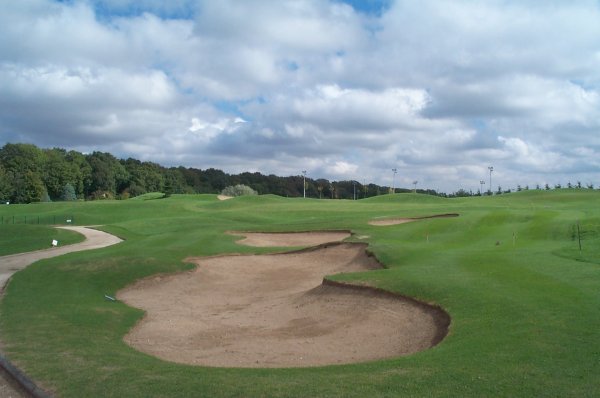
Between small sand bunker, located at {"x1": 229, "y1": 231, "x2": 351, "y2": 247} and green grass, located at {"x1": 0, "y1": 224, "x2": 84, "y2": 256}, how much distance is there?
15.3 m

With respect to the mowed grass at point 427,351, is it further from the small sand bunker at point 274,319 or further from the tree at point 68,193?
the tree at point 68,193

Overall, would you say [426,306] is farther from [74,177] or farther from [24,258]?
[74,177]

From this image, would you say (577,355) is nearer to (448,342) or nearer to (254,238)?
(448,342)

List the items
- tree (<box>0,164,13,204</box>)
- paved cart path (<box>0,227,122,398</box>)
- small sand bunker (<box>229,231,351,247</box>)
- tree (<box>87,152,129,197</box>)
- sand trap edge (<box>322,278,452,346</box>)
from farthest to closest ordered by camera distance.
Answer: tree (<box>87,152,129,197</box>), tree (<box>0,164,13,204</box>), small sand bunker (<box>229,231,351,247</box>), sand trap edge (<box>322,278,452,346</box>), paved cart path (<box>0,227,122,398</box>)

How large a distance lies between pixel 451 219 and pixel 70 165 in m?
135

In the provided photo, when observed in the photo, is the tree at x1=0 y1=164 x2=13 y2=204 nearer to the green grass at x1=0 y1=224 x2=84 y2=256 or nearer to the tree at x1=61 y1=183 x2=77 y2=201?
the tree at x1=61 y1=183 x2=77 y2=201

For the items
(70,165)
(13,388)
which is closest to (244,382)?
(13,388)

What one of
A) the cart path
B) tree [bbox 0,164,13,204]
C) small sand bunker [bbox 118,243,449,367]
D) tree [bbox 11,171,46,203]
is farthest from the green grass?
tree [bbox 11,171,46,203]

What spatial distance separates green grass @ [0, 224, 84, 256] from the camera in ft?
133

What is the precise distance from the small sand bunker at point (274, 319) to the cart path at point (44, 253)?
859 cm

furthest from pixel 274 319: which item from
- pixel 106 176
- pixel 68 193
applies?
pixel 106 176

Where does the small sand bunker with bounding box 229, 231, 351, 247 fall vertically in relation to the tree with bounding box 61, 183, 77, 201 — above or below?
below

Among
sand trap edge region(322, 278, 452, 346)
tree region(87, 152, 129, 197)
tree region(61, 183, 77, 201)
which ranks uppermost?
tree region(87, 152, 129, 197)

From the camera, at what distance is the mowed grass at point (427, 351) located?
872 cm
